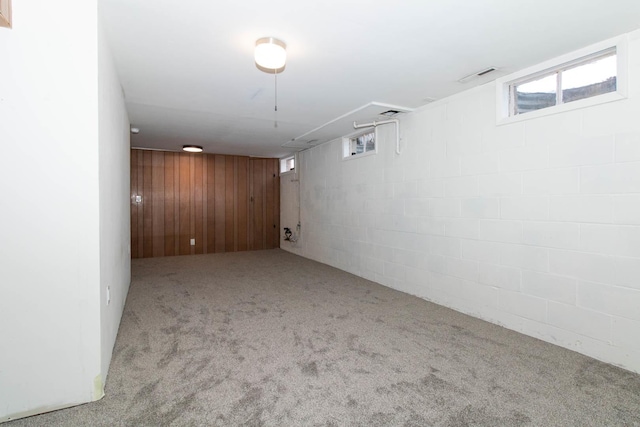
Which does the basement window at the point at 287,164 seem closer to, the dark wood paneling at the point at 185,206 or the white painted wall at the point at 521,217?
the dark wood paneling at the point at 185,206

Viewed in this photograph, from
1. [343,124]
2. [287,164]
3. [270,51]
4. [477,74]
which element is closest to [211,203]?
[287,164]

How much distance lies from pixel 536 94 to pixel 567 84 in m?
0.22

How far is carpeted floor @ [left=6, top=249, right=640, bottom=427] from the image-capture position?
158cm

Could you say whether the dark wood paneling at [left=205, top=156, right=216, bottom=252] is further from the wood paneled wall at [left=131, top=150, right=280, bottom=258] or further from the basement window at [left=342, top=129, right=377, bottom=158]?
the basement window at [left=342, top=129, right=377, bottom=158]

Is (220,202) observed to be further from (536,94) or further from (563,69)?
(563,69)

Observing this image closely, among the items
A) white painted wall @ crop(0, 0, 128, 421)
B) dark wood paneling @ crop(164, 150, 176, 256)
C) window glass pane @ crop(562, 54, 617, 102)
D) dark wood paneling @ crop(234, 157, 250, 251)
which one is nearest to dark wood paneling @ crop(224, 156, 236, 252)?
dark wood paneling @ crop(234, 157, 250, 251)

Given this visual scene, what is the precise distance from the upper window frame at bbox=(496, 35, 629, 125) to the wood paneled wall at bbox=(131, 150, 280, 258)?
5448mm

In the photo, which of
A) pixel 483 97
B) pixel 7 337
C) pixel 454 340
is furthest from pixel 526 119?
pixel 7 337

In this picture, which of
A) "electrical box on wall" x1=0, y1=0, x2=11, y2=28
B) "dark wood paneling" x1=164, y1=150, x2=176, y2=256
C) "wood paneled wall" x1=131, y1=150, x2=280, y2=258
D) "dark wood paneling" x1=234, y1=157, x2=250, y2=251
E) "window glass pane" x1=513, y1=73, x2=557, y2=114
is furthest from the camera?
"dark wood paneling" x1=234, y1=157, x2=250, y2=251

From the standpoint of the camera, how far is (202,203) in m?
6.68

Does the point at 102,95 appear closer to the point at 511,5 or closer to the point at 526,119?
the point at 511,5

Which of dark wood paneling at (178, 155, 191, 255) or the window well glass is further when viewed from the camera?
dark wood paneling at (178, 155, 191, 255)

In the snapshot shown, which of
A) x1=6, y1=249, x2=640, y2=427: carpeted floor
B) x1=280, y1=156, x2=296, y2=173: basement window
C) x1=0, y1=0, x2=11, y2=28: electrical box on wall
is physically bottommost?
x1=6, y1=249, x2=640, y2=427: carpeted floor

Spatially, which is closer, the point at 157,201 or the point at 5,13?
the point at 5,13
